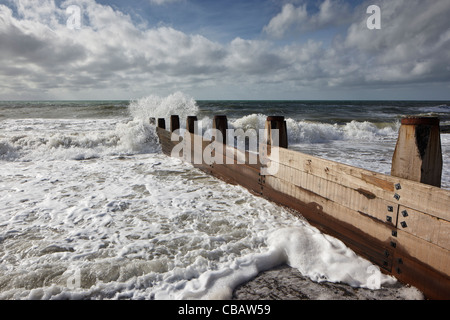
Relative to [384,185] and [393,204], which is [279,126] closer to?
[384,185]

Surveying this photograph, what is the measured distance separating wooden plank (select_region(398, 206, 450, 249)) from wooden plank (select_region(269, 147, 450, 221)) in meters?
0.04

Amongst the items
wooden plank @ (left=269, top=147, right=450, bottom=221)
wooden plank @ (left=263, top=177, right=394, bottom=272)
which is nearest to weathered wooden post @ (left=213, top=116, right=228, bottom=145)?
wooden plank @ (left=263, top=177, right=394, bottom=272)

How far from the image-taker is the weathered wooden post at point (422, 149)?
79.6 inches

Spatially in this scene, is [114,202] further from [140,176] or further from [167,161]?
[167,161]

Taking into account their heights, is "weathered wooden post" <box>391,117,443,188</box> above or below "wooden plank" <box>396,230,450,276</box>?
above

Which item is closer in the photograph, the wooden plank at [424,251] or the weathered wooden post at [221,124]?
the wooden plank at [424,251]

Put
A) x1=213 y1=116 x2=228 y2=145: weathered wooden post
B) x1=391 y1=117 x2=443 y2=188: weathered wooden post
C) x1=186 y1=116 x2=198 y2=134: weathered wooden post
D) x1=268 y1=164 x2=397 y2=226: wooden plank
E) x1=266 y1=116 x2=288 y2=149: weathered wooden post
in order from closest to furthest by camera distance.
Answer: x1=391 y1=117 x2=443 y2=188: weathered wooden post < x1=268 y1=164 x2=397 y2=226: wooden plank < x1=266 y1=116 x2=288 y2=149: weathered wooden post < x1=213 y1=116 x2=228 y2=145: weathered wooden post < x1=186 y1=116 x2=198 y2=134: weathered wooden post

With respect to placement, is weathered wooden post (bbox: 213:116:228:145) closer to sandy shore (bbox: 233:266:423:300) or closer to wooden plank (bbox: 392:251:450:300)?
sandy shore (bbox: 233:266:423:300)

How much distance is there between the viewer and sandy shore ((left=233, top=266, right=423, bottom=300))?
7.10ft

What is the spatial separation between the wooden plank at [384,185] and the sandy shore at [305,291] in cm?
71

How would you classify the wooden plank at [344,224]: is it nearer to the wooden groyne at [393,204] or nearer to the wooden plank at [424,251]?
the wooden groyne at [393,204]

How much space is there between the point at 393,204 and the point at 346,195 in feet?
1.58

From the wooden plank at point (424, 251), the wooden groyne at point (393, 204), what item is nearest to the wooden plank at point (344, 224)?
the wooden groyne at point (393, 204)

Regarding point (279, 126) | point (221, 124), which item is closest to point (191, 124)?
point (221, 124)
